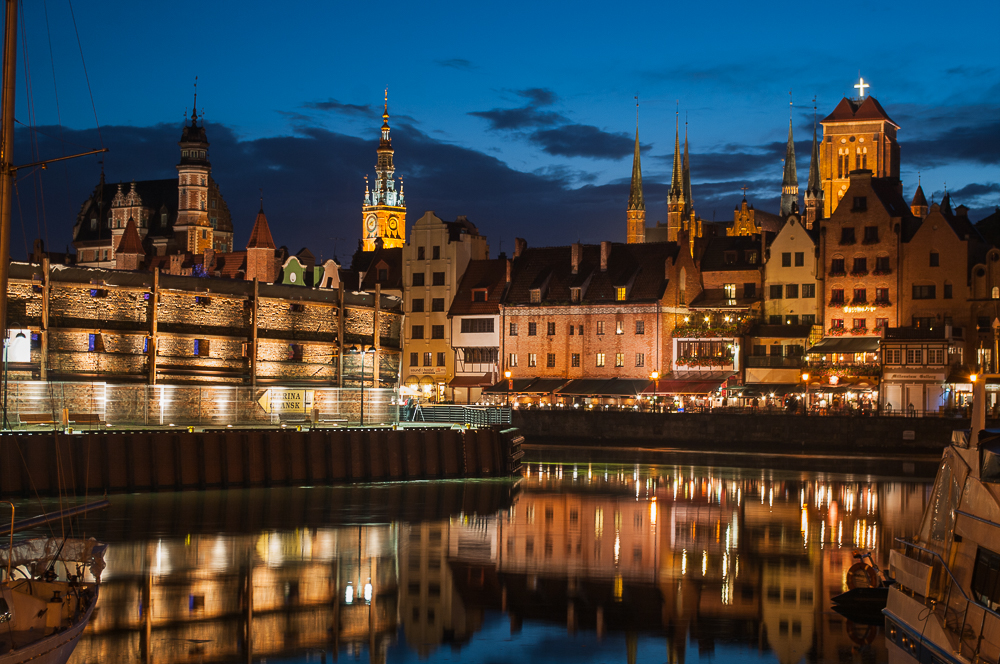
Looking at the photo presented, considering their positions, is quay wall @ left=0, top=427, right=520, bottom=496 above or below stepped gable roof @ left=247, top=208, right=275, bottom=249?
below

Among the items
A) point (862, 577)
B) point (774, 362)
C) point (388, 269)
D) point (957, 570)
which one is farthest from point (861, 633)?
point (388, 269)

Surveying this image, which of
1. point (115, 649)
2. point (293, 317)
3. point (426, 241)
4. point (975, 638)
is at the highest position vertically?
point (426, 241)

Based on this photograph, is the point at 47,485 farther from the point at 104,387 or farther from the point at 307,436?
the point at 307,436

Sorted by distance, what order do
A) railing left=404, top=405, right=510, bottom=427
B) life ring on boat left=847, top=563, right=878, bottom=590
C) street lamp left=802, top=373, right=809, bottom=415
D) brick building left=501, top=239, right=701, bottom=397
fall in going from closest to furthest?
life ring on boat left=847, top=563, right=878, bottom=590 → railing left=404, top=405, right=510, bottom=427 → street lamp left=802, top=373, right=809, bottom=415 → brick building left=501, top=239, right=701, bottom=397

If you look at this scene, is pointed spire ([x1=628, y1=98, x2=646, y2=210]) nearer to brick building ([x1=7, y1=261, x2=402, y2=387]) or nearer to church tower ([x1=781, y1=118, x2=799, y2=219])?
church tower ([x1=781, y1=118, x2=799, y2=219])

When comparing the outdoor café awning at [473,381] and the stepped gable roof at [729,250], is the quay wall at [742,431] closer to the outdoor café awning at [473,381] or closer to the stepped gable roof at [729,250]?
the outdoor café awning at [473,381]

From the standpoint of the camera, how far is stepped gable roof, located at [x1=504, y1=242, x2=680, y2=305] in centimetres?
9075

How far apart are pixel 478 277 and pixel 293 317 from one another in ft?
135

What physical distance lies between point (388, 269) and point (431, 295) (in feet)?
21.6

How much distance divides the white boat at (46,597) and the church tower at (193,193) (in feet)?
473

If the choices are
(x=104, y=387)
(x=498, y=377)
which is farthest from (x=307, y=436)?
(x=498, y=377)

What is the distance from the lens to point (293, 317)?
192 feet

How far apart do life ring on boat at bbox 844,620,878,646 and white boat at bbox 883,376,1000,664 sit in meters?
4.96

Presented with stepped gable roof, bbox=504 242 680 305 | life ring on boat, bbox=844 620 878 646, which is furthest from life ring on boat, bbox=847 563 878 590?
stepped gable roof, bbox=504 242 680 305
